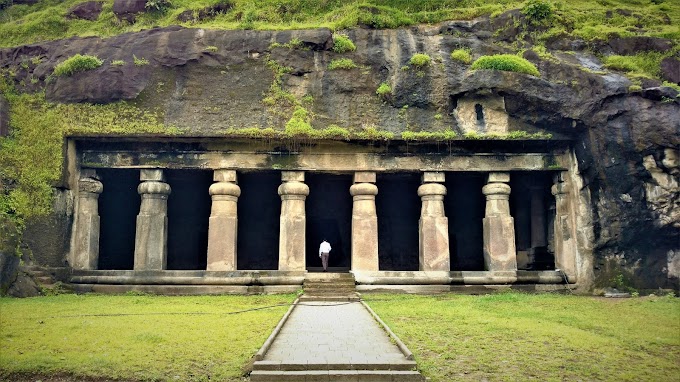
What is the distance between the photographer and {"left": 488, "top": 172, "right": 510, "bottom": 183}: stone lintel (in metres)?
16.5

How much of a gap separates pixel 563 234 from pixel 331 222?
8.41 meters

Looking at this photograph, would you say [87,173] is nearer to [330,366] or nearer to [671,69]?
[330,366]

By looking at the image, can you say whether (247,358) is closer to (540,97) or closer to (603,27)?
(540,97)

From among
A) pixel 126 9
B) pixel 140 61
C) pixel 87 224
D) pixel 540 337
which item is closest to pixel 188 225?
pixel 87 224

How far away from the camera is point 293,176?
16.3 m

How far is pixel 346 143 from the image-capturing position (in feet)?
53.1

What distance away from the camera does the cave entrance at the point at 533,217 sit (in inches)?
715

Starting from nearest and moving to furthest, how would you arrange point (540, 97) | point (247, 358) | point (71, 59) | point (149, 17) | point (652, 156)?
point (247, 358)
point (652, 156)
point (540, 97)
point (71, 59)
point (149, 17)

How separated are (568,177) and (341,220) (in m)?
8.32

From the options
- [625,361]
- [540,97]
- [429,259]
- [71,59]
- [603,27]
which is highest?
[603,27]

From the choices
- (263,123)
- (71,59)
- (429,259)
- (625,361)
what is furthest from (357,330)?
(71,59)

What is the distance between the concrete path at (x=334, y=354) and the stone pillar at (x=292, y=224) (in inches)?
216

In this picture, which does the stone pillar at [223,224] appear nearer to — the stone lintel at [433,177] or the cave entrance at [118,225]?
the cave entrance at [118,225]

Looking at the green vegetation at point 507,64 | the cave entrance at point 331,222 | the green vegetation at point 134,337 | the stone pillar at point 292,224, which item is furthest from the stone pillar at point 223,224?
the green vegetation at point 507,64
